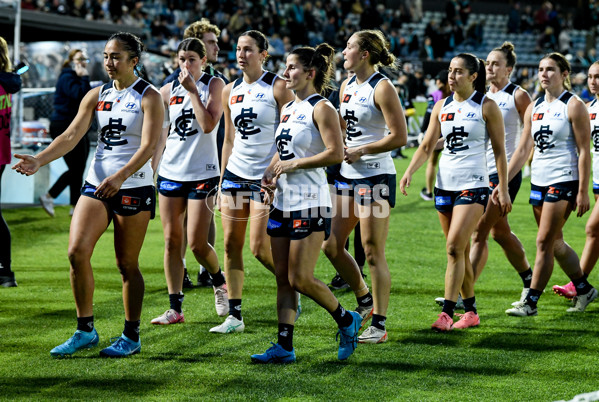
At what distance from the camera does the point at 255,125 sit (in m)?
5.82

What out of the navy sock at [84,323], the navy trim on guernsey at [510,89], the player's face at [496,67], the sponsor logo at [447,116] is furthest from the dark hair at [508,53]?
the navy sock at [84,323]

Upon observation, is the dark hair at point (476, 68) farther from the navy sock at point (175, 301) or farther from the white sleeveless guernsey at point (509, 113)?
the navy sock at point (175, 301)

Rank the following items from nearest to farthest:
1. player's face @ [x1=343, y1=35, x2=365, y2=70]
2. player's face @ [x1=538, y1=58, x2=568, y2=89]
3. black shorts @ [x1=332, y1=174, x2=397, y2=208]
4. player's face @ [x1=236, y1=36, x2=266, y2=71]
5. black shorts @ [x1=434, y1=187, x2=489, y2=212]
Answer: player's face @ [x1=343, y1=35, x2=365, y2=70] → black shorts @ [x1=332, y1=174, x2=397, y2=208] → player's face @ [x1=236, y1=36, x2=266, y2=71] → black shorts @ [x1=434, y1=187, x2=489, y2=212] → player's face @ [x1=538, y1=58, x2=568, y2=89]

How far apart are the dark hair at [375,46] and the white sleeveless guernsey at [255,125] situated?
0.67 meters

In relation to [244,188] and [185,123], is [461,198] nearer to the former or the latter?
[244,188]

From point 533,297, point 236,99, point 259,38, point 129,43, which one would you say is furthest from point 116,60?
point 533,297

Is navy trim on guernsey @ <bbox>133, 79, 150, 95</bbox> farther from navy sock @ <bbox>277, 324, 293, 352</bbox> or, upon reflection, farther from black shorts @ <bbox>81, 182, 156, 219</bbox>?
navy sock @ <bbox>277, 324, 293, 352</bbox>

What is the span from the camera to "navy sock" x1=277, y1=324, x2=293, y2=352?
16.8 ft

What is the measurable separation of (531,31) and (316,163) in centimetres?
3179

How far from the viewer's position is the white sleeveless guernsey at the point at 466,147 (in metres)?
5.94

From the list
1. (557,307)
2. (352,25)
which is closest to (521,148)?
(557,307)

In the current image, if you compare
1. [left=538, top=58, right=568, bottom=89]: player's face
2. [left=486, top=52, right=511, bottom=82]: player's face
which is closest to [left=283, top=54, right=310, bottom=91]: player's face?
[left=486, top=52, right=511, bottom=82]: player's face

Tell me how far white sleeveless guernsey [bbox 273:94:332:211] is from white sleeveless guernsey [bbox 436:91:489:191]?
4.23 ft

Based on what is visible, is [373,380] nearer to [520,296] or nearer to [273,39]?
[520,296]
